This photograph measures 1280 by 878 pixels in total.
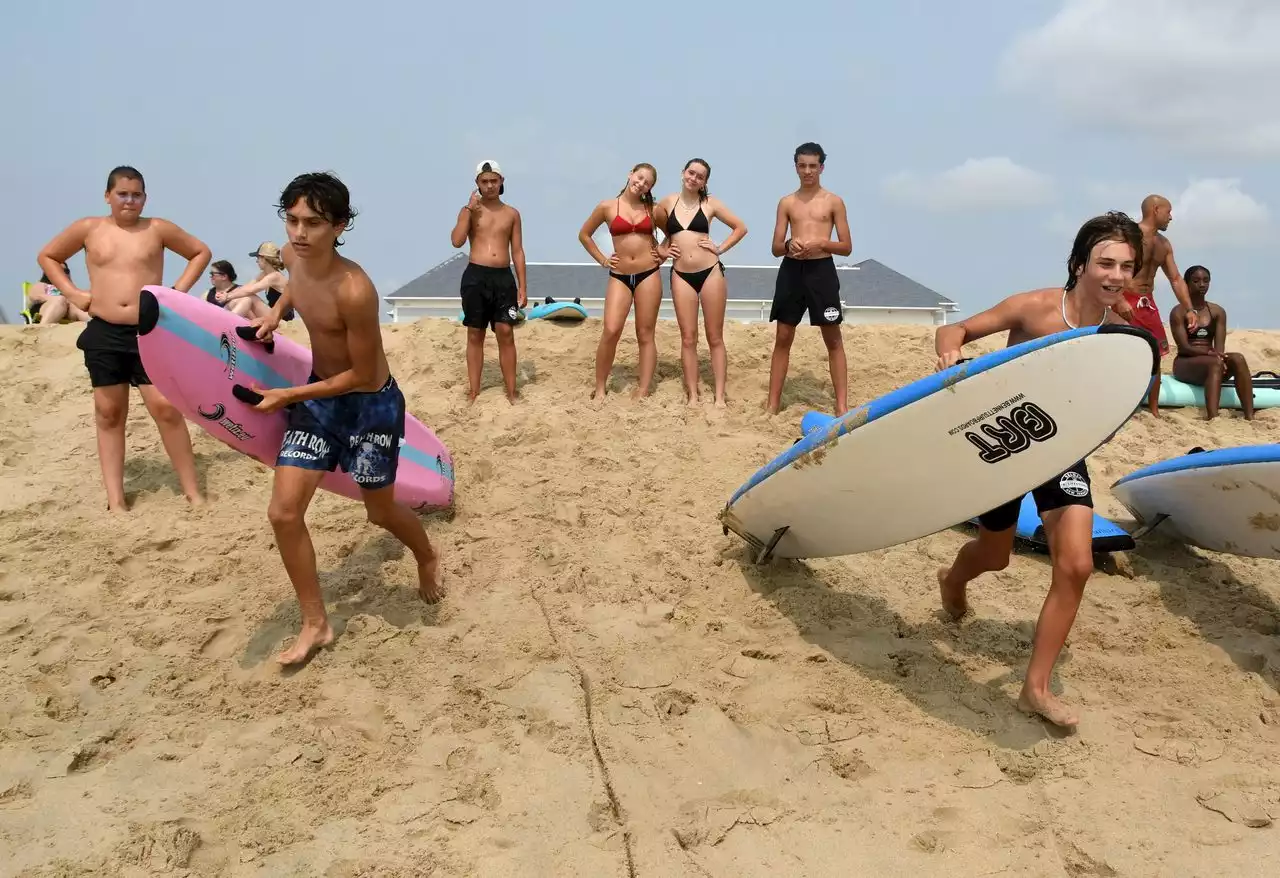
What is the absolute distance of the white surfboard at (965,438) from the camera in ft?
9.21

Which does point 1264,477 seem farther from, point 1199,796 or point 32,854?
point 32,854

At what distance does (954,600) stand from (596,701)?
1.59m

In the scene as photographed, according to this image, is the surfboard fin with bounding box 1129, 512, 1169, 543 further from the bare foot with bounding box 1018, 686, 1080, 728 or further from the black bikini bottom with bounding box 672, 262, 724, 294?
the black bikini bottom with bounding box 672, 262, 724, 294

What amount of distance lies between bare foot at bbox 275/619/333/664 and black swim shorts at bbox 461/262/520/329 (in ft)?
10.3

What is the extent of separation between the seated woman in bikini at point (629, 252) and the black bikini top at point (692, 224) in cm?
7

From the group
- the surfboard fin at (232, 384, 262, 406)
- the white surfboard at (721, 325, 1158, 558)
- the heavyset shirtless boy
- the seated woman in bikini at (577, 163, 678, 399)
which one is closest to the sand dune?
the heavyset shirtless boy

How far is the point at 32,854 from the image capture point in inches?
96.5

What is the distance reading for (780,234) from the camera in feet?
20.3

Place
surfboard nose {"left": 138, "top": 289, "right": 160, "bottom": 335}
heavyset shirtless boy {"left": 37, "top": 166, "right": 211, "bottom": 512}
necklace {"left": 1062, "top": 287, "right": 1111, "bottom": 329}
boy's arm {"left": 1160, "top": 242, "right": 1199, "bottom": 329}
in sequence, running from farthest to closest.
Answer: boy's arm {"left": 1160, "top": 242, "right": 1199, "bottom": 329} → heavyset shirtless boy {"left": 37, "top": 166, "right": 211, "bottom": 512} → surfboard nose {"left": 138, "top": 289, "right": 160, "bottom": 335} → necklace {"left": 1062, "top": 287, "right": 1111, "bottom": 329}

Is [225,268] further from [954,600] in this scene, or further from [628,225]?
[954,600]

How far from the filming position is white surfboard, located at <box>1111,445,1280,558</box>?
3.76 metres

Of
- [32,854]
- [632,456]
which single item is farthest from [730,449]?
[32,854]

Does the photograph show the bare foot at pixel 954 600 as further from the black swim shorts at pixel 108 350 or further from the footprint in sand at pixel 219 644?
the black swim shorts at pixel 108 350

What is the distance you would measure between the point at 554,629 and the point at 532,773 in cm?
91
